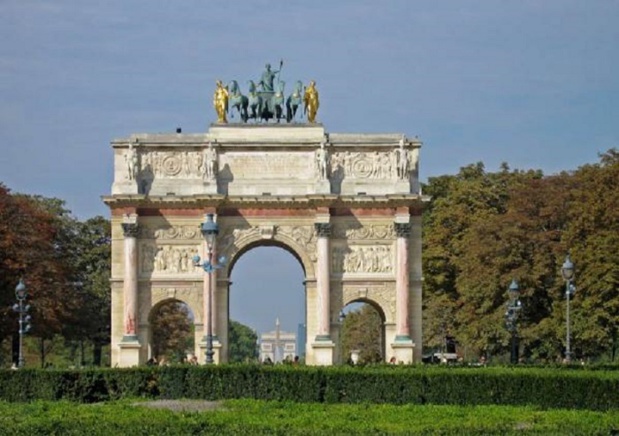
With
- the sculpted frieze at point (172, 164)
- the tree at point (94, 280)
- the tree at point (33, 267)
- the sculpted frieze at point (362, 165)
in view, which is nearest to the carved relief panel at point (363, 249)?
the sculpted frieze at point (362, 165)

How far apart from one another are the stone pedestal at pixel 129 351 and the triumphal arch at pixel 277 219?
686 millimetres

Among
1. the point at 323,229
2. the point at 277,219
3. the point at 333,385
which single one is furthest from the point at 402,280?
the point at 333,385

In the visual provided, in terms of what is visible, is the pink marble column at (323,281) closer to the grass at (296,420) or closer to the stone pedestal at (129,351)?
the stone pedestal at (129,351)

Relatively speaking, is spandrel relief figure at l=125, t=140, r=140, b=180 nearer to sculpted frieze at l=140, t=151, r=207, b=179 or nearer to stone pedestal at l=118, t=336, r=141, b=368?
sculpted frieze at l=140, t=151, r=207, b=179

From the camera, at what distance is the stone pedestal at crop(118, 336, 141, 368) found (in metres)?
65.0

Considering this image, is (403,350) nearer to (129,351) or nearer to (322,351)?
(322,351)

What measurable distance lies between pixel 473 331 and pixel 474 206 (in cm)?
1226

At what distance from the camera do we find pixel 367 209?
66.8 metres

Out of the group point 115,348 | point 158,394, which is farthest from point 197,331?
point 158,394

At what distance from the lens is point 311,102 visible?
6781 cm

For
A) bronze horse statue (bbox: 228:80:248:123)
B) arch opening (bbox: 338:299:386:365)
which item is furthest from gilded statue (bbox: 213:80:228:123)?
arch opening (bbox: 338:299:386:365)

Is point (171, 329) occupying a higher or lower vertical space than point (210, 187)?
lower

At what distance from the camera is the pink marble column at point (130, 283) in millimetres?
65750

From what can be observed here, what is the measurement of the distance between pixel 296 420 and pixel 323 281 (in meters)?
35.7
